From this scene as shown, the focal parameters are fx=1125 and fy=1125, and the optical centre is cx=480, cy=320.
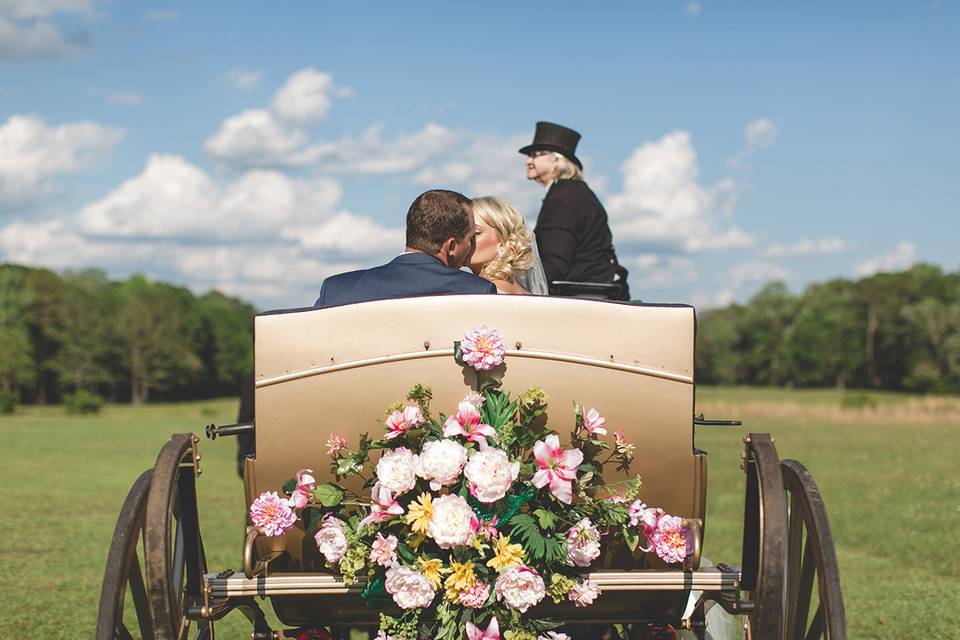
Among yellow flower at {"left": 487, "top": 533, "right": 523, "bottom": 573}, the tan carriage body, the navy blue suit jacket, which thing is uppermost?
the navy blue suit jacket

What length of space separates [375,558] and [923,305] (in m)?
94.4

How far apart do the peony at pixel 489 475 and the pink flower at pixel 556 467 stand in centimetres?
12

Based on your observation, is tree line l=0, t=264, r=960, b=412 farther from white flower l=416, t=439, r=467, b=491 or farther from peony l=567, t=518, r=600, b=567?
white flower l=416, t=439, r=467, b=491

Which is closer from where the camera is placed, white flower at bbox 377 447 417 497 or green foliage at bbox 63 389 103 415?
white flower at bbox 377 447 417 497

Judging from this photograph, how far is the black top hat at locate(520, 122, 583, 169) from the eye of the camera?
7.08 metres

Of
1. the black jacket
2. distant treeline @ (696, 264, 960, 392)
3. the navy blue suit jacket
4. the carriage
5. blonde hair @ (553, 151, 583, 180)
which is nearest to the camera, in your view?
the carriage

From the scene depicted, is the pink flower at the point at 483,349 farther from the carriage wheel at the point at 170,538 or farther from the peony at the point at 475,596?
the carriage wheel at the point at 170,538

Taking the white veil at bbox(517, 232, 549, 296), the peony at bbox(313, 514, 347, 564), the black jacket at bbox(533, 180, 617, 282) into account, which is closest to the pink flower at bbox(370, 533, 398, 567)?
the peony at bbox(313, 514, 347, 564)

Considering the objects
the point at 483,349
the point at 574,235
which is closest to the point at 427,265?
the point at 483,349

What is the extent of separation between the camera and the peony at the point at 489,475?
10.8ft

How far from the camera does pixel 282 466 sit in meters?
3.76

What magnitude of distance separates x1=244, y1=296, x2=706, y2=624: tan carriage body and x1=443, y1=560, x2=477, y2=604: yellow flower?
52 cm

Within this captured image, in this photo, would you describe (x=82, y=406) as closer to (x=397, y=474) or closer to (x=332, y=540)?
(x=332, y=540)

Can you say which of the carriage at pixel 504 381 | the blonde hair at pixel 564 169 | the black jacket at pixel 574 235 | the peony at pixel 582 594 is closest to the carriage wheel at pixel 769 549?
the carriage at pixel 504 381
